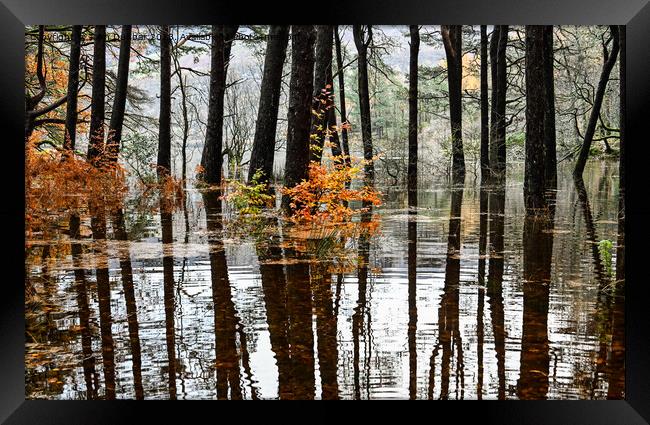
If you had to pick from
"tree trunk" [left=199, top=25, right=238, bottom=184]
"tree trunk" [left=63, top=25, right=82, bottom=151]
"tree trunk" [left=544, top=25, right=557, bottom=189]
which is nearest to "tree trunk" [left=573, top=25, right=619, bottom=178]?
"tree trunk" [left=544, top=25, right=557, bottom=189]

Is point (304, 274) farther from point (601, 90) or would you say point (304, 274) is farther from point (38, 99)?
point (601, 90)

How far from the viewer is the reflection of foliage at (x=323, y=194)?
33.8ft

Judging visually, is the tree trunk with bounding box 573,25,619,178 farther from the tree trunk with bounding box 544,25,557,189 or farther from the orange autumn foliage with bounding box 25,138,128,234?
the orange autumn foliage with bounding box 25,138,128,234

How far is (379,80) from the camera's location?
31.6 metres

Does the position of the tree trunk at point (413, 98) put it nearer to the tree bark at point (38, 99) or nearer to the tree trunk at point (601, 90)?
the tree trunk at point (601, 90)

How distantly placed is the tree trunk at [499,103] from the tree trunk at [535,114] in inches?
212

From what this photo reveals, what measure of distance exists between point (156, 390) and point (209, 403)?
41cm

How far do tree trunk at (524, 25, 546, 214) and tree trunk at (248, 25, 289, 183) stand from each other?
424cm

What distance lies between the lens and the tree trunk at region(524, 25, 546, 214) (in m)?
11.1

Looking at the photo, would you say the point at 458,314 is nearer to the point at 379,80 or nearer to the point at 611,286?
the point at 611,286

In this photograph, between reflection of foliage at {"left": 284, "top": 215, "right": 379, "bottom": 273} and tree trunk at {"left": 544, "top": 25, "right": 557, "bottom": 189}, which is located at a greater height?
tree trunk at {"left": 544, "top": 25, "right": 557, "bottom": 189}

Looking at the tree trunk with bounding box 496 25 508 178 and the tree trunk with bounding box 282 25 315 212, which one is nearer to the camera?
the tree trunk with bounding box 282 25 315 212
